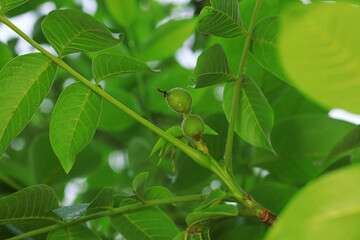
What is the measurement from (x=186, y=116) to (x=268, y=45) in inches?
8.7

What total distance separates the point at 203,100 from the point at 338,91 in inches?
48.8

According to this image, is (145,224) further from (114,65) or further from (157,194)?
(114,65)

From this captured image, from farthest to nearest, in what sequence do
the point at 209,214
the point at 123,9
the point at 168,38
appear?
1. the point at 123,9
2. the point at 168,38
3. the point at 209,214

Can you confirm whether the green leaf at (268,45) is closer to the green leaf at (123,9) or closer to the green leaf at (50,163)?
the green leaf at (50,163)

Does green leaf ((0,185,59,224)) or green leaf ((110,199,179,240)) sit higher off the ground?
green leaf ((0,185,59,224))

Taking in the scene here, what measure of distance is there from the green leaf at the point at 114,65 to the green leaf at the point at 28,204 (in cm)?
25

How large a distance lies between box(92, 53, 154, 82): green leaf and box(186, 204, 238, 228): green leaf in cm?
30

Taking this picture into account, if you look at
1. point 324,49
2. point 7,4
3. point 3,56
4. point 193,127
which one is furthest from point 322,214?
point 3,56

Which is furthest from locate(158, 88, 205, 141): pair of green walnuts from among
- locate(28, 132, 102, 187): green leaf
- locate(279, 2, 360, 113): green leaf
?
locate(28, 132, 102, 187): green leaf

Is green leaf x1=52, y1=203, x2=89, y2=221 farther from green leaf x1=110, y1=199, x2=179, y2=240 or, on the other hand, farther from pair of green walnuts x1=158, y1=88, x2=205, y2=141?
pair of green walnuts x1=158, y1=88, x2=205, y2=141

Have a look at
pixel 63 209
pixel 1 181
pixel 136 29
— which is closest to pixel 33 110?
pixel 63 209

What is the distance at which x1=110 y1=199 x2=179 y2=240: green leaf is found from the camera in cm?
97

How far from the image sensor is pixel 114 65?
924 millimetres

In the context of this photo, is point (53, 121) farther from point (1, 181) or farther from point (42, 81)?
point (1, 181)
